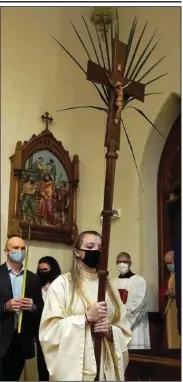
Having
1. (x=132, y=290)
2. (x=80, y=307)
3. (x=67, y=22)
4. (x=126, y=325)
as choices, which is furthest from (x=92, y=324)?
(x=67, y=22)

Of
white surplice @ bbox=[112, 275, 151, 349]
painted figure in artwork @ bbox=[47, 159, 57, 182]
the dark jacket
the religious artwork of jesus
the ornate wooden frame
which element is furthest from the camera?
painted figure in artwork @ bbox=[47, 159, 57, 182]

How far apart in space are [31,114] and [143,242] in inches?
98.5

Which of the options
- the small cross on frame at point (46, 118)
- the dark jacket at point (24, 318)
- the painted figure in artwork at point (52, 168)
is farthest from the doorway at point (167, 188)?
the dark jacket at point (24, 318)

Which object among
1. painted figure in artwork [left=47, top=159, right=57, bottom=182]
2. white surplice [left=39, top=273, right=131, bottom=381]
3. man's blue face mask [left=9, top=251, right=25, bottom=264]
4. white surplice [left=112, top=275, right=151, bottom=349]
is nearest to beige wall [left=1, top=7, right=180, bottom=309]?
painted figure in artwork [left=47, top=159, right=57, bottom=182]

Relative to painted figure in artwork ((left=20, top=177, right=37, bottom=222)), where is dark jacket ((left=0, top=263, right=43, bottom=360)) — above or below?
below

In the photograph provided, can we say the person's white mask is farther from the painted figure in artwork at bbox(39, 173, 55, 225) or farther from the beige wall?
the painted figure in artwork at bbox(39, 173, 55, 225)

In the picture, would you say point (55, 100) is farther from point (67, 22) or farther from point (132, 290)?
point (132, 290)

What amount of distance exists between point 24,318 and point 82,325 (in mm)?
1042

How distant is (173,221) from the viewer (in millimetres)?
6793

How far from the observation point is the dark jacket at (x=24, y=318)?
3.53 meters

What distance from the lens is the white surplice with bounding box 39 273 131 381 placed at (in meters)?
2.72

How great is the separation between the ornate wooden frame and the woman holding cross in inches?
140

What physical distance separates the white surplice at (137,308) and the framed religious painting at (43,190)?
1475 mm

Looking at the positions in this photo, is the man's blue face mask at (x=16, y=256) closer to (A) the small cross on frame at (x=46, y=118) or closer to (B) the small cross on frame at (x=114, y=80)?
(B) the small cross on frame at (x=114, y=80)
